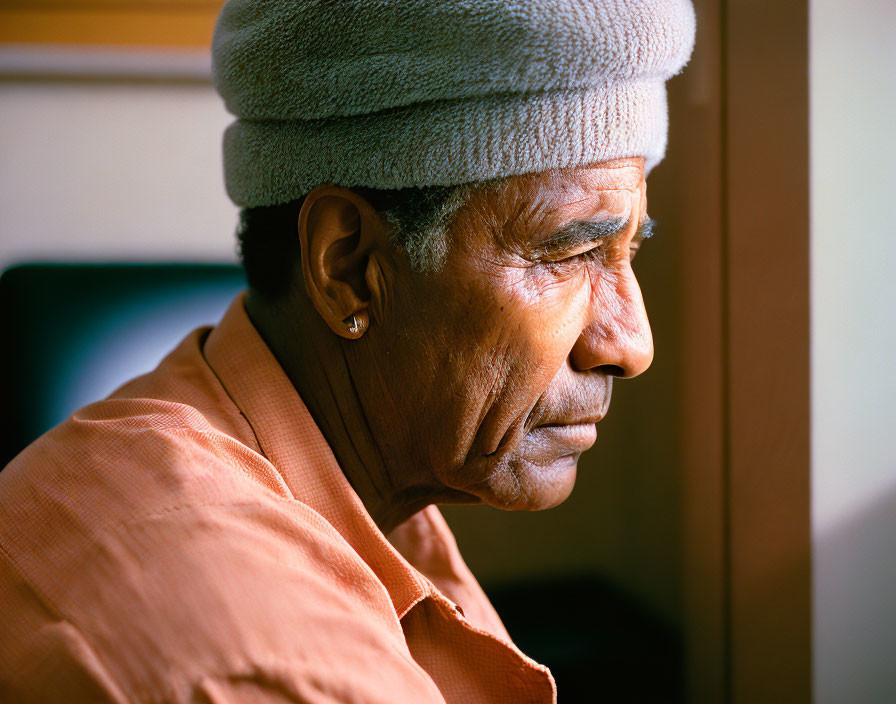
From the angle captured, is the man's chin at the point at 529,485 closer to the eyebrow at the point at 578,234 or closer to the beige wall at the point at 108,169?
the eyebrow at the point at 578,234

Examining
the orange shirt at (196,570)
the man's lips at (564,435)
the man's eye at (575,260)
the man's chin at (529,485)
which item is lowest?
the man's chin at (529,485)

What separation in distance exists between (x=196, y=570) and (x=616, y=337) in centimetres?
45

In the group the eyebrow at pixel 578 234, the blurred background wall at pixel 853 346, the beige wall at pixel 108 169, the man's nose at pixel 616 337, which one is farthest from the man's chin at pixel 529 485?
the beige wall at pixel 108 169

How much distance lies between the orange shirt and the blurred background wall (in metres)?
0.61

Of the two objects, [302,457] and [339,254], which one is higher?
[339,254]

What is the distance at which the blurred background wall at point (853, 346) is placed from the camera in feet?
3.55

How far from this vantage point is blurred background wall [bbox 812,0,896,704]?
108cm

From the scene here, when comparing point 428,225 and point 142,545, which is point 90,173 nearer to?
point 428,225

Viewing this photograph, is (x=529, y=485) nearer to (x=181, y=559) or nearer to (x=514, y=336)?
(x=514, y=336)

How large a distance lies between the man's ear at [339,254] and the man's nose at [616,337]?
8.6 inches

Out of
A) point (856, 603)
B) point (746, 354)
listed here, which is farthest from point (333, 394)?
point (856, 603)

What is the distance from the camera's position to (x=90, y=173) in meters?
1.42

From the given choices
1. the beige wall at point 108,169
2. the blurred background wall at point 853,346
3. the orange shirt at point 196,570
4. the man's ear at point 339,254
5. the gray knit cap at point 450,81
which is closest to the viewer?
the orange shirt at point 196,570

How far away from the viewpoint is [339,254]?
780mm
